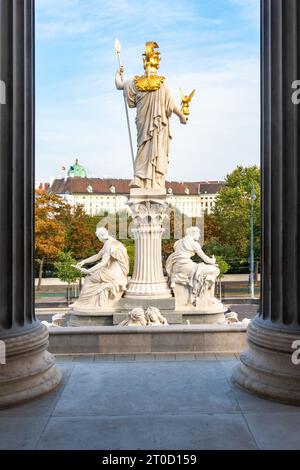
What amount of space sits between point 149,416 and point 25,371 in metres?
1.34

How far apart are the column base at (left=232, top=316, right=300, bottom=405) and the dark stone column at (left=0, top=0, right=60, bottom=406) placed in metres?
2.07

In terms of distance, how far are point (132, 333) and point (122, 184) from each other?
98.1 metres

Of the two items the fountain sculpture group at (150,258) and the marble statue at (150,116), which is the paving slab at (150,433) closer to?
the fountain sculpture group at (150,258)

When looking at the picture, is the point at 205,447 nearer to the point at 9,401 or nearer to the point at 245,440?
the point at 245,440

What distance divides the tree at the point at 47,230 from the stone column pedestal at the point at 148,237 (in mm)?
31841

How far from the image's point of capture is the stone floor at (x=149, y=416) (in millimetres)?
3855

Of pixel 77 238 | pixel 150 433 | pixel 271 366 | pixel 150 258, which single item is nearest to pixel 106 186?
pixel 77 238

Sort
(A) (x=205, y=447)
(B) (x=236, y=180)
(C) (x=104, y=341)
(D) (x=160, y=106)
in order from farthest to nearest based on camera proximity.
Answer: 1. (B) (x=236, y=180)
2. (D) (x=160, y=106)
3. (C) (x=104, y=341)
4. (A) (x=205, y=447)

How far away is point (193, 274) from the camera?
44.2ft

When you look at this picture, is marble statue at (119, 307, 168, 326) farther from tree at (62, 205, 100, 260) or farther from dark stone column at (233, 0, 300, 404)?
tree at (62, 205, 100, 260)

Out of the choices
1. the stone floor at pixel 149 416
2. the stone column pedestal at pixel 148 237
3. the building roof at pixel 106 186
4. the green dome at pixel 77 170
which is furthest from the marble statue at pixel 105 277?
the green dome at pixel 77 170

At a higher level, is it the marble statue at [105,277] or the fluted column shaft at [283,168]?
the fluted column shaft at [283,168]

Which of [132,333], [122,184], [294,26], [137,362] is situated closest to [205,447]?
Answer: [137,362]
